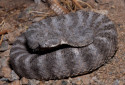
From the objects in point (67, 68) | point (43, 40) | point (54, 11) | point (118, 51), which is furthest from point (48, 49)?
point (54, 11)

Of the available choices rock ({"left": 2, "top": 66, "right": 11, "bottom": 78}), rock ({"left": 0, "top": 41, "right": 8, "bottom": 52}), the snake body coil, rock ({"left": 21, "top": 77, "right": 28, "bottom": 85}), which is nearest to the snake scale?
the snake body coil

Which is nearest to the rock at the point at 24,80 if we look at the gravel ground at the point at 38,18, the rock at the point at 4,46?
the gravel ground at the point at 38,18

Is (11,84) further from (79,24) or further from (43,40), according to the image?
(79,24)

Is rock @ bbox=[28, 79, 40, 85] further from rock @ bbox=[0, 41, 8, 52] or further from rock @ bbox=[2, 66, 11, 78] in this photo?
rock @ bbox=[0, 41, 8, 52]

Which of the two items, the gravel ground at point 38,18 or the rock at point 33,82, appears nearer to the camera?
the gravel ground at point 38,18

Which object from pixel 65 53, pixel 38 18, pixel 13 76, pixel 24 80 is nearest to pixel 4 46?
pixel 13 76

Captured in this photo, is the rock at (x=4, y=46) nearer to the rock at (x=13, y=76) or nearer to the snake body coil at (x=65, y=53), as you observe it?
the snake body coil at (x=65, y=53)

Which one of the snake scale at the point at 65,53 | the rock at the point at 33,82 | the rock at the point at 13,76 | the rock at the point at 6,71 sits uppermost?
the snake scale at the point at 65,53
